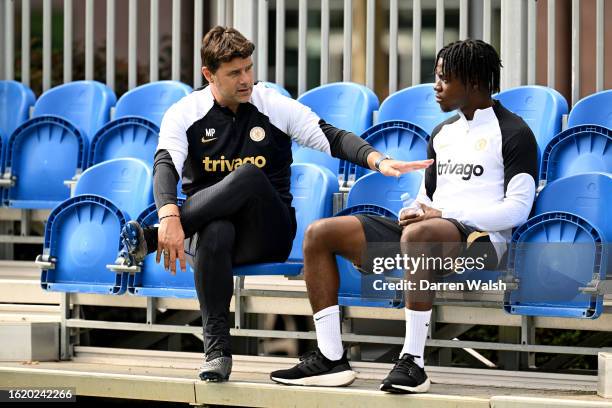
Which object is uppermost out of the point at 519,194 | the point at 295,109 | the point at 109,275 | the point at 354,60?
the point at 354,60

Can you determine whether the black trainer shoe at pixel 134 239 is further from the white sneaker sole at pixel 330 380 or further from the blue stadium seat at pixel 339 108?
the blue stadium seat at pixel 339 108

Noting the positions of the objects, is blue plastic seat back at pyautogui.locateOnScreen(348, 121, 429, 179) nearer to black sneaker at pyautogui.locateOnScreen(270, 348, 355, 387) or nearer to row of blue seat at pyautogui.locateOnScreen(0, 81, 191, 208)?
row of blue seat at pyautogui.locateOnScreen(0, 81, 191, 208)

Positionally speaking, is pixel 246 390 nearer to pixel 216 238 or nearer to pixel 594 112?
pixel 216 238

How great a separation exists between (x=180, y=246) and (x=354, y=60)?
5096 mm

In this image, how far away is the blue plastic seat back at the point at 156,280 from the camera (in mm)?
5246

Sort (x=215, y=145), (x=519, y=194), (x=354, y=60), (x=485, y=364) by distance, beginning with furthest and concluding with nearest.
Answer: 1. (x=354, y=60)
2. (x=485, y=364)
3. (x=215, y=145)
4. (x=519, y=194)

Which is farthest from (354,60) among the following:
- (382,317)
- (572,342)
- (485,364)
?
(382,317)

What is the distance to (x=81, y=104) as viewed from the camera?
23.5 feet

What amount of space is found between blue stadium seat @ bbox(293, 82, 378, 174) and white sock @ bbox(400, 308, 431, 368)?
1.81 m

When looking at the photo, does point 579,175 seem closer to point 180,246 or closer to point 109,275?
Answer: point 180,246

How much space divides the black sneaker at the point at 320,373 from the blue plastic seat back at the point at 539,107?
1.64 meters

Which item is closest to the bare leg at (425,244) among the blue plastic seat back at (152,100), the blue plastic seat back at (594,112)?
the blue plastic seat back at (594,112)

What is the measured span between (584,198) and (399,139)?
4.21 ft

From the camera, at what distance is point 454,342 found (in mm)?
4887
